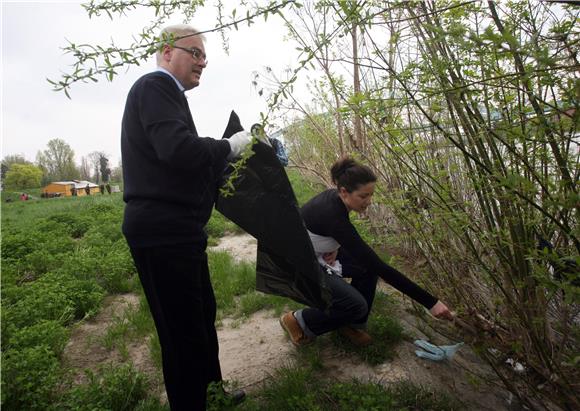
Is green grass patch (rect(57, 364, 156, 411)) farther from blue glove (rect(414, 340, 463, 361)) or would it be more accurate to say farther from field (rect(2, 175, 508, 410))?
blue glove (rect(414, 340, 463, 361))

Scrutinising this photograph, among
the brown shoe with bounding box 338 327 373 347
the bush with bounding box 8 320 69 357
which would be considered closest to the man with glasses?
the brown shoe with bounding box 338 327 373 347

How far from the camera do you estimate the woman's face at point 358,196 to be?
235 cm

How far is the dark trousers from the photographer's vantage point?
5.60ft

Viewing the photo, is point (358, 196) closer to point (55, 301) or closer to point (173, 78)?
point (173, 78)

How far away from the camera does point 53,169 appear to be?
6300 cm

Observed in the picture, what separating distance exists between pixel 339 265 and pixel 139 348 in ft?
5.40

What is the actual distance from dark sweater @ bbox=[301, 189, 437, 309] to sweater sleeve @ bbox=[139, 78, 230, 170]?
1.01 meters

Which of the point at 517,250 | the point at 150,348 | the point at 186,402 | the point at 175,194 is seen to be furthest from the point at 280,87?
the point at 150,348

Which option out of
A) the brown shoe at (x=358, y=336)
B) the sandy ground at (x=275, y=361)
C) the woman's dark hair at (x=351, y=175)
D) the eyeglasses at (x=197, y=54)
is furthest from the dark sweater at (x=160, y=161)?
the brown shoe at (x=358, y=336)

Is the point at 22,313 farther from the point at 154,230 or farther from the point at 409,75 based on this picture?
the point at 409,75

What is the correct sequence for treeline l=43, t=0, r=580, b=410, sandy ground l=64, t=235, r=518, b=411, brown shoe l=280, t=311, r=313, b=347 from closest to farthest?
treeline l=43, t=0, r=580, b=410 < sandy ground l=64, t=235, r=518, b=411 < brown shoe l=280, t=311, r=313, b=347

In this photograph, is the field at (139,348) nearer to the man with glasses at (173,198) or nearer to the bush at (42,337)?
the bush at (42,337)

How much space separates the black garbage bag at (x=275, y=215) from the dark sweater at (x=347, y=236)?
272mm

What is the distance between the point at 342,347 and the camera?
261cm
